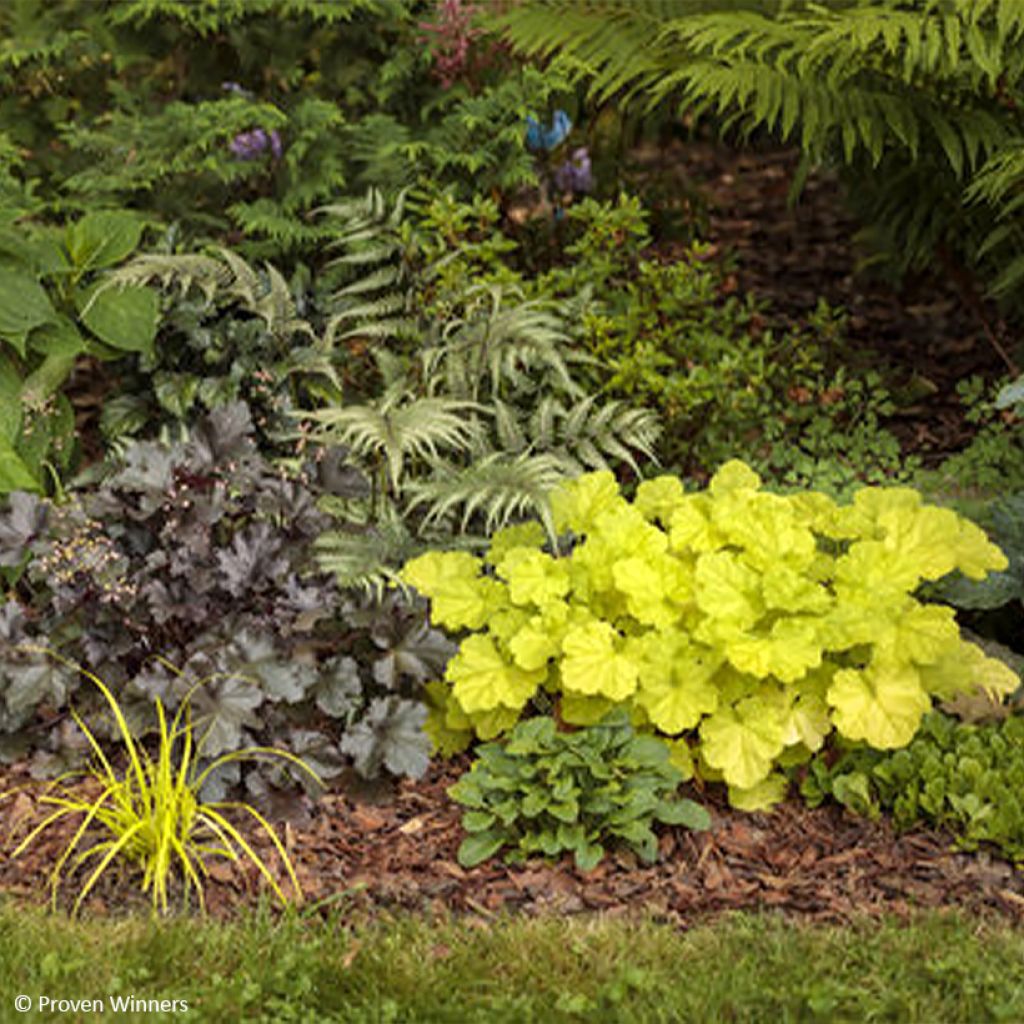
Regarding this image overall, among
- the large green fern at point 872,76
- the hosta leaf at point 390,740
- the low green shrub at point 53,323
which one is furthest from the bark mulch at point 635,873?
the large green fern at point 872,76

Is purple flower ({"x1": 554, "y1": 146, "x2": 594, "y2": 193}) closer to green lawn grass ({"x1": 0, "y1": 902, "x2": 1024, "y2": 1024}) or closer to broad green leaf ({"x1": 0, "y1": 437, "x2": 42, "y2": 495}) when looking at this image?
broad green leaf ({"x1": 0, "y1": 437, "x2": 42, "y2": 495})

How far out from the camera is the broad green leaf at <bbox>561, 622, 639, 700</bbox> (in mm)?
3912

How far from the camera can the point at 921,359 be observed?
6.45 meters

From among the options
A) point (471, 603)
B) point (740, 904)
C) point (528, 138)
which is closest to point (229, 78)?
point (528, 138)

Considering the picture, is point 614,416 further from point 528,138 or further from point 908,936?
point 908,936

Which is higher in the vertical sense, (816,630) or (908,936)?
(816,630)

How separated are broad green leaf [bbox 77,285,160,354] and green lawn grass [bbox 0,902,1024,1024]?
1793 mm

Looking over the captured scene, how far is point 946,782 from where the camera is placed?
3896 mm

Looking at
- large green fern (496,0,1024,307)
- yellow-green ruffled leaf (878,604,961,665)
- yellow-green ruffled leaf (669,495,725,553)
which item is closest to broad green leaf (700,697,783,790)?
yellow-green ruffled leaf (878,604,961,665)

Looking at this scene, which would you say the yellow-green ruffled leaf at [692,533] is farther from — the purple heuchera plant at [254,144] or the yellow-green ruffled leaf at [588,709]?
the purple heuchera plant at [254,144]

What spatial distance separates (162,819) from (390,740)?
0.58 meters

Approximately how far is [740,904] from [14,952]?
1.55m

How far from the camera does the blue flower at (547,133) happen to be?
5.80 meters

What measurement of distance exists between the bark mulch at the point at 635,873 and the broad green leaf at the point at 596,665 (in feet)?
1.25
